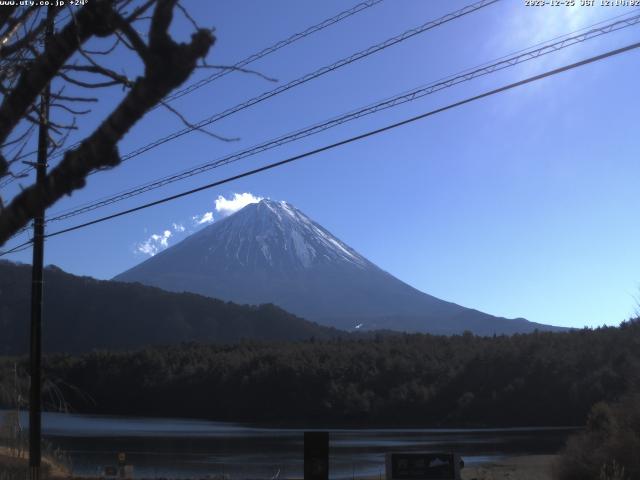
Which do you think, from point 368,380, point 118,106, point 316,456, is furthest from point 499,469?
point 368,380

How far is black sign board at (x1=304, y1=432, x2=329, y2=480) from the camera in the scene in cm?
1134

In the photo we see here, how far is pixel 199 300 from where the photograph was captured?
137125 mm

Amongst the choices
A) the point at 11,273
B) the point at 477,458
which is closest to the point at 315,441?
the point at 477,458

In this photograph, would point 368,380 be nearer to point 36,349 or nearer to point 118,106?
point 36,349

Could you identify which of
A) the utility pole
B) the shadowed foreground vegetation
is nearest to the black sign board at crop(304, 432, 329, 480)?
the utility pole

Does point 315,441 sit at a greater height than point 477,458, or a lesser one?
greater

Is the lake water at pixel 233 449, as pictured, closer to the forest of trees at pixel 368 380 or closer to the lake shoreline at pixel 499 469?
the lake shoreline at pixel 499 469

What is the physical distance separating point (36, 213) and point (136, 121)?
2.92 feet

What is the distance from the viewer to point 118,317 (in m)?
124

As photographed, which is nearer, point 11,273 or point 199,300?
point 11,273

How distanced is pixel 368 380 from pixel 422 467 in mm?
69469

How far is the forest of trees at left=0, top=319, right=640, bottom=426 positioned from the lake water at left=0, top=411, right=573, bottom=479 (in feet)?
43.3

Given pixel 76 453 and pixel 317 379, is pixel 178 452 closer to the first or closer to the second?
pixel 76 453

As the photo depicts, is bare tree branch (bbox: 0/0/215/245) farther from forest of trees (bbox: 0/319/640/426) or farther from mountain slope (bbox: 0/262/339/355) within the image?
mountain slope (bbox: 0/262/339/355)
